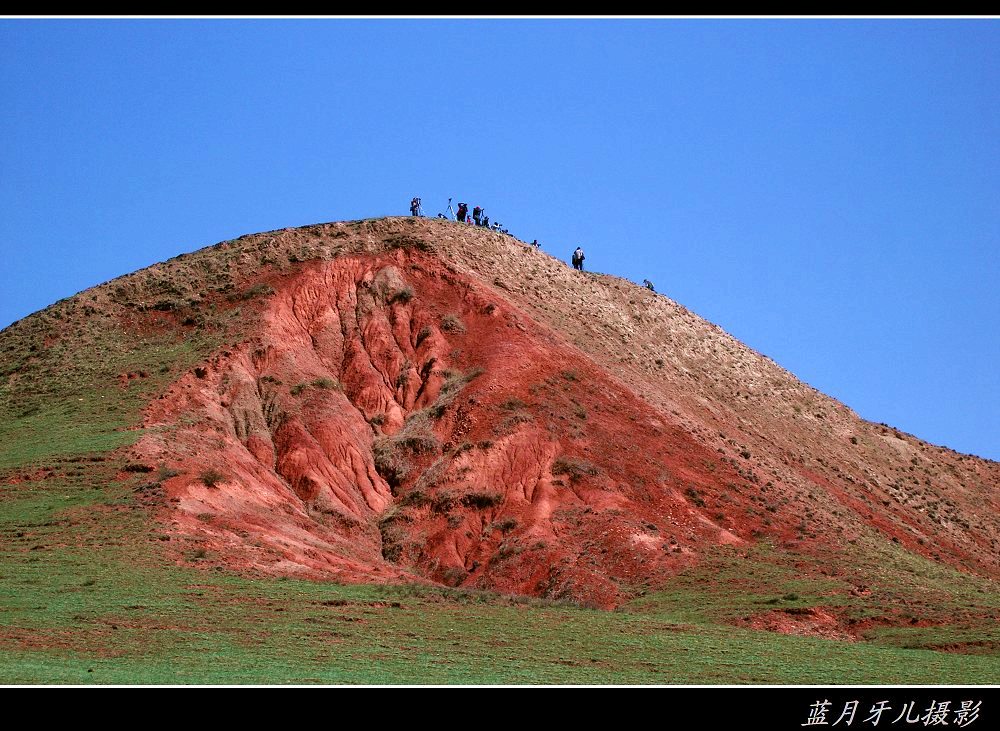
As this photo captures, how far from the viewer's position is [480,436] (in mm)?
50250

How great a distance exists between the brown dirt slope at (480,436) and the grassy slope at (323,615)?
6.71 feet

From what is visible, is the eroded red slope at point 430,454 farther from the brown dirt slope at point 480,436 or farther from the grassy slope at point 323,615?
the grassy slope at point 323,615

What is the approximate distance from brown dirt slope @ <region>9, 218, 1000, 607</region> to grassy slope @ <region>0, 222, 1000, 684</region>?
2.05 m

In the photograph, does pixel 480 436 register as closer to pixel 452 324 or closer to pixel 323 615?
pixel 452 324

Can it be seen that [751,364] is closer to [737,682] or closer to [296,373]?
[296,373]

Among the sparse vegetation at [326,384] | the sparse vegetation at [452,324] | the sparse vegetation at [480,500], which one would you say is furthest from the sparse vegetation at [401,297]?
the sparse vegetation at [480,500]

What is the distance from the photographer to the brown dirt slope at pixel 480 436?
147ft

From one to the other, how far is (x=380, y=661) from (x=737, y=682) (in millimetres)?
8157

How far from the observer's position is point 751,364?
71938 mm

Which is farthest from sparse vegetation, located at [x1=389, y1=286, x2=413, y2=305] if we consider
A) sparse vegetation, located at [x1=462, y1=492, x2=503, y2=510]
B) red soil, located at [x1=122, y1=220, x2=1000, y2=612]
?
sparse vegetation, located at [x1=462, y1=492, x2=503, y2=510]

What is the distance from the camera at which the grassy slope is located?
92.4 feet

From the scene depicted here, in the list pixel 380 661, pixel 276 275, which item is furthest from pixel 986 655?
pixel 276 275

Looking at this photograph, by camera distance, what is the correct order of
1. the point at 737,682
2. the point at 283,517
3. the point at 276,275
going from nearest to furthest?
the point at 737,682 < the point at 283,517 < the point at 276,275

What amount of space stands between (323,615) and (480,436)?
17096 millimetres
